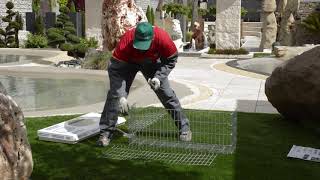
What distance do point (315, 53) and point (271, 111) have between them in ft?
5.95

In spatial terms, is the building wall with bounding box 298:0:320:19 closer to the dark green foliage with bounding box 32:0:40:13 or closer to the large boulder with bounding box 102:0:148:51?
the large boulder with bounding box 102:0:148:51

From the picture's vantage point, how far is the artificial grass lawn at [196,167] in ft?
16.7

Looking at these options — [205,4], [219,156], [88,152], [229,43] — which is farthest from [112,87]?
[205,4]

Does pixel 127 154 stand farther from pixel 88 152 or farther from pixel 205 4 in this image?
pixel 205 4

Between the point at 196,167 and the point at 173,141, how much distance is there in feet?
3.20

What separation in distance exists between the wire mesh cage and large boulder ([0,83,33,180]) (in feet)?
8.16

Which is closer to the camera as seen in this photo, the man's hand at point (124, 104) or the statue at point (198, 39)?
the man's hand at point (124, 104)

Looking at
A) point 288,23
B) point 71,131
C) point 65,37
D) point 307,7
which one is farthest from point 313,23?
point 71,131

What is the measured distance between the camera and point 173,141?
630 cm

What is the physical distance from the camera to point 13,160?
A: 313cm

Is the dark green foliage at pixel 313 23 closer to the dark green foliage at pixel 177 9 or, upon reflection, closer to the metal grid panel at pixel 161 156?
the dark green foliage at pixel 177 9

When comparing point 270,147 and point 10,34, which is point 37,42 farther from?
point 270,147

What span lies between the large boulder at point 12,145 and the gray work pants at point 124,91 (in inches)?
112

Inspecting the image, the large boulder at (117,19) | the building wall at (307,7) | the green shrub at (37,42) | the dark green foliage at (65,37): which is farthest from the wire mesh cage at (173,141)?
the green shrub at (37,42)
